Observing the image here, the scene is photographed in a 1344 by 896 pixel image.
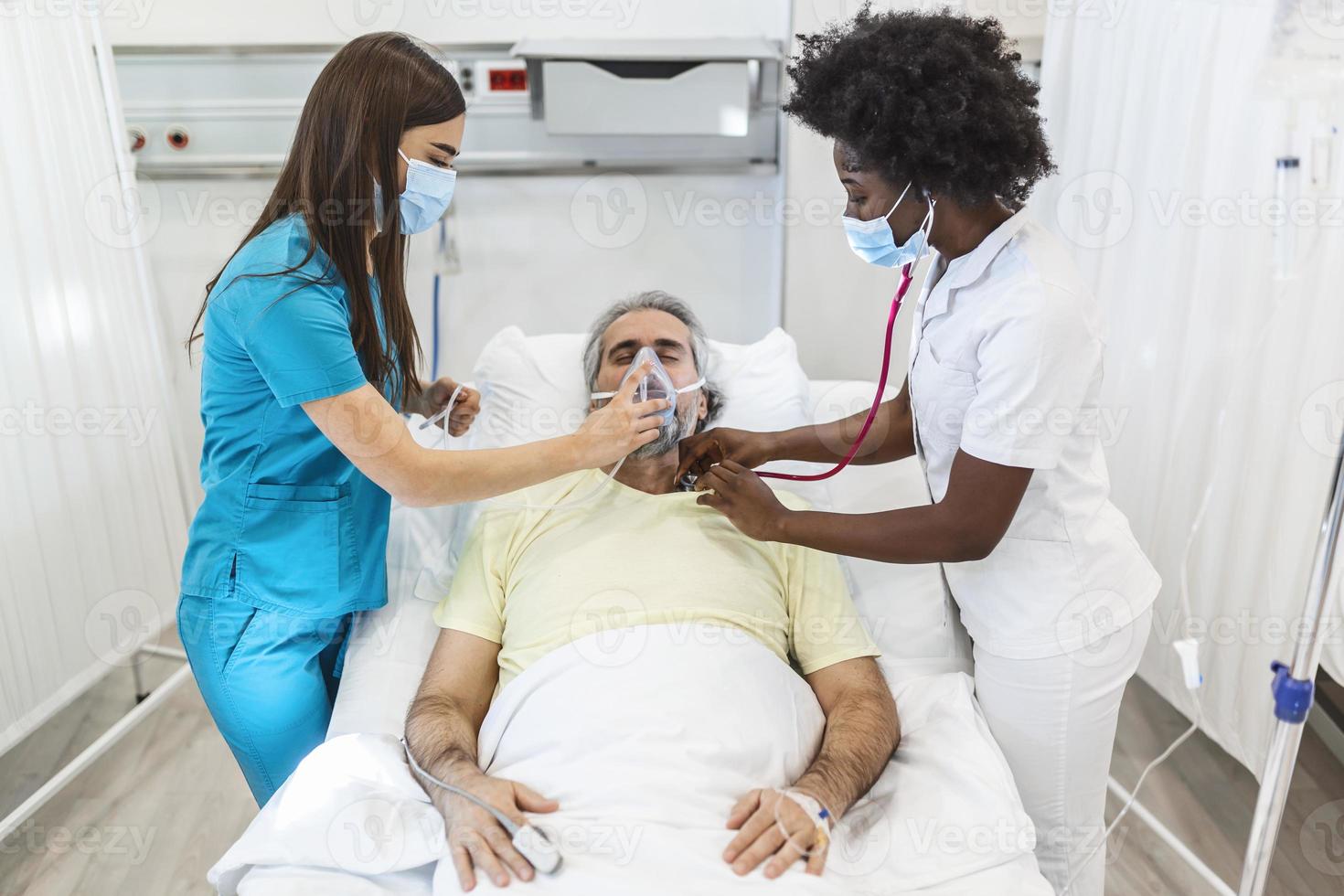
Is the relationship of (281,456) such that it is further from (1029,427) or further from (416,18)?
(416,18)

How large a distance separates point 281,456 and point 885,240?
0.94 m

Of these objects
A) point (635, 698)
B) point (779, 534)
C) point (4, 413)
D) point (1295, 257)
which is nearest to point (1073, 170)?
point (1295, 257)

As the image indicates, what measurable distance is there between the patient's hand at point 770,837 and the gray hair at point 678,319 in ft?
2.58

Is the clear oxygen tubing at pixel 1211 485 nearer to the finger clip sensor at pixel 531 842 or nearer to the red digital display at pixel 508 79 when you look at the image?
the finger clip sensor at pixel 531 842

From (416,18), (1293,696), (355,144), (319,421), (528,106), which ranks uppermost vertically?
(416,18)

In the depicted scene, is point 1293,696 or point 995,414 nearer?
point 1293,696

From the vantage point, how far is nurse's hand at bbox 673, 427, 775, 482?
1652 millimetres

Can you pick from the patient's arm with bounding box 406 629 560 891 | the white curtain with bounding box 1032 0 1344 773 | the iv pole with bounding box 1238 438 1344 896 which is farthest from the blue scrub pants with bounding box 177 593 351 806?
the white curtain with bounding box 1032 0 1344 773

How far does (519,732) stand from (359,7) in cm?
204

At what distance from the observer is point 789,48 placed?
Result: 2359 mm

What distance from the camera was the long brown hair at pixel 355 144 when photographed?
1292 millimetres

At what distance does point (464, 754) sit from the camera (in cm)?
135

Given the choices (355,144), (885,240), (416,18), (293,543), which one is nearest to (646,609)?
(293,543)

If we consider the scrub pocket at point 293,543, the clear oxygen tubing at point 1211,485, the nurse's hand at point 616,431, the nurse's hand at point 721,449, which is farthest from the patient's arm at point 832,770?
the scrub pocket at point 293,543
